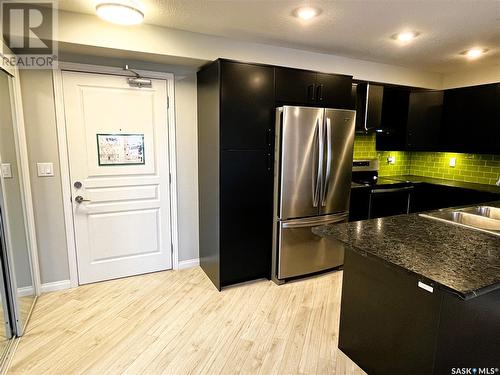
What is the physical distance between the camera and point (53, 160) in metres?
2.68

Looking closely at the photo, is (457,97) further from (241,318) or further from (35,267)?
(35,267)

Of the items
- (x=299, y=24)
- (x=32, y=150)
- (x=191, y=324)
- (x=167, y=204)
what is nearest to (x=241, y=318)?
(x=191, y=324)

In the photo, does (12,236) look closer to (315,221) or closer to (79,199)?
(79,199)

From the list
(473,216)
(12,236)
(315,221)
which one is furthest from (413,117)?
(12,236)

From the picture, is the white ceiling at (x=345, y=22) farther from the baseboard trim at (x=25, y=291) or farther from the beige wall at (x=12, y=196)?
the baseboard trim at (x=25, y=291)

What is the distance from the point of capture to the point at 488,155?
3.91 metres

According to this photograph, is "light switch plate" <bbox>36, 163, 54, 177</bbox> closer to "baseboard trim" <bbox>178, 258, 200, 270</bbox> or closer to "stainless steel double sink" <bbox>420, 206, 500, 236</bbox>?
"baseboard trim" <bbox>178, 258, 200, 270</bbox>

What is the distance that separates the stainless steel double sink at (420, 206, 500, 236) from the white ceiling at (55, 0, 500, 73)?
147cm

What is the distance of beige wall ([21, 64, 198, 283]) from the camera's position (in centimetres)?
257

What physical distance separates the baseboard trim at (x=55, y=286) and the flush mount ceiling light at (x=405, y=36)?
383 cm

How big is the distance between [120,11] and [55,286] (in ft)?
8.14

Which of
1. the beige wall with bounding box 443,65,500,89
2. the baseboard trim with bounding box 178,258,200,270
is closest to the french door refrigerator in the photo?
the baseboard trim with bounding box 178,258,200,270

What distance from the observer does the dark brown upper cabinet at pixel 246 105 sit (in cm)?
261

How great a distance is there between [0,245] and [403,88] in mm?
4699
